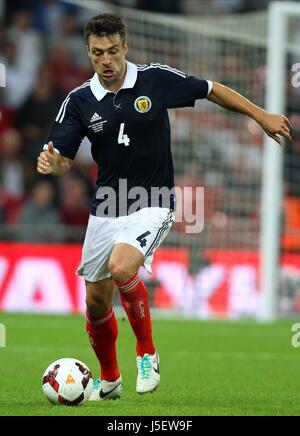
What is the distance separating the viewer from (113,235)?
708cm

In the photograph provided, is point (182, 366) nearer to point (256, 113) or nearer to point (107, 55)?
point (256, 113)

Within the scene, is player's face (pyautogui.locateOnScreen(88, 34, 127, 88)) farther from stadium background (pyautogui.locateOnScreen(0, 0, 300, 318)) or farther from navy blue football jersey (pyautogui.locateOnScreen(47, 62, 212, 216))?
stadium background (pyautogui.locateOnScreen(0, 0, 300, 318))

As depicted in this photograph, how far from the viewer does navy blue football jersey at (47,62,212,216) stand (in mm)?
7121

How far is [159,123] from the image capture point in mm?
7227

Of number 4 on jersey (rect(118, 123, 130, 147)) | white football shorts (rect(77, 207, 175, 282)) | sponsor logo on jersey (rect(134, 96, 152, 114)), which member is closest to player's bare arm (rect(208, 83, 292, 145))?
sponsor logo on jersey (rect(134, 96, 152, 114))

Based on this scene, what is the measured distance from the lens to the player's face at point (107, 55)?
696 centimetres

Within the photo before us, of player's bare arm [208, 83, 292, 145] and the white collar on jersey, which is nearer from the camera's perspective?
player's bare arm [208, 83, 292, 145]

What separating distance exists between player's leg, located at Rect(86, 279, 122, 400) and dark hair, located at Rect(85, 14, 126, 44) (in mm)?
1579

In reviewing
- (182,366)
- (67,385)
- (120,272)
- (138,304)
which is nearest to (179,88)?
(120,272)

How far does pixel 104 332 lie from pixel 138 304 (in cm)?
41

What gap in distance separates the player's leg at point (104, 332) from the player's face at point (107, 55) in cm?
133
